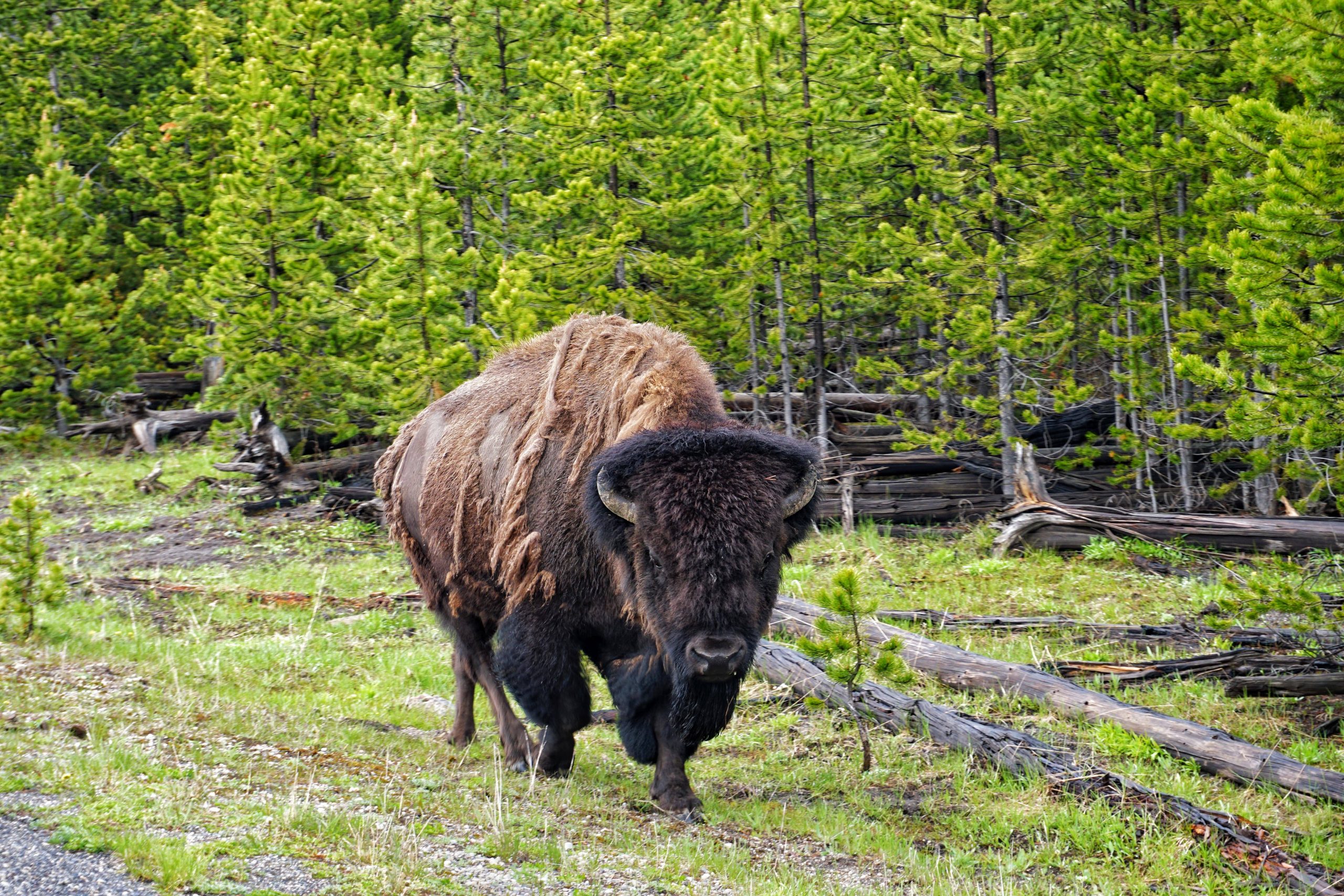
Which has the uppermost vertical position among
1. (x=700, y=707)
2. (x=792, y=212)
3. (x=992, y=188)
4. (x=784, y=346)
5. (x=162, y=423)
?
(x=992, y=188)

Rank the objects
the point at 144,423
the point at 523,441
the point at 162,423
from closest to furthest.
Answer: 1. the point at 523,441
2. the point at 144,423
3. the point at 162,423

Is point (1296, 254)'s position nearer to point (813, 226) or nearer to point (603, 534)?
point (603, 534)

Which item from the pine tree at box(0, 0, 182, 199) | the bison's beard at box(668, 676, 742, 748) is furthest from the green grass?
the pine tree at box(0, 0, 182, 199)

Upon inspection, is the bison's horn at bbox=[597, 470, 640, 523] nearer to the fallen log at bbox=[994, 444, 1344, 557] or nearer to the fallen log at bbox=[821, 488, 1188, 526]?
the fallen log at bbox=[994, 444, 1344, 557]

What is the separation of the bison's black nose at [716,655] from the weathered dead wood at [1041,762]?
2.34m

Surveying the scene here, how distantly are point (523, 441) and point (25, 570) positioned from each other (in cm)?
497

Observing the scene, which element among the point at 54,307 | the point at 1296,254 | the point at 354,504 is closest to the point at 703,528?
the point at 1296,254

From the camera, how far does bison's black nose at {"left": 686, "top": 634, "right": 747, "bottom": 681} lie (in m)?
5.44

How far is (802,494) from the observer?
20.2 ft

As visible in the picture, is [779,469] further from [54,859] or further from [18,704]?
[18,704]

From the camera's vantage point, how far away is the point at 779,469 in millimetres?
6164

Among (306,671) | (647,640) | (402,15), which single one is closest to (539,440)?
(647,640)

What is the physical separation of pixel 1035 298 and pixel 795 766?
35.6ft

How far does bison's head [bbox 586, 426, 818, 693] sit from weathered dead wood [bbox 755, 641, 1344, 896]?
2.01 meters
